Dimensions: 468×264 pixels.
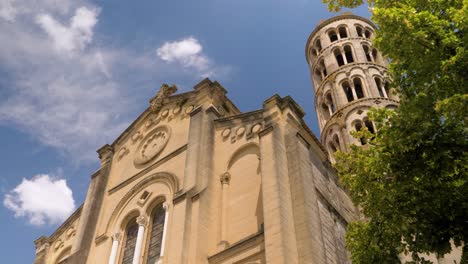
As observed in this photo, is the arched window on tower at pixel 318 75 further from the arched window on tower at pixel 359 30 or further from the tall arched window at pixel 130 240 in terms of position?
the tall arched window at pixel 130 240

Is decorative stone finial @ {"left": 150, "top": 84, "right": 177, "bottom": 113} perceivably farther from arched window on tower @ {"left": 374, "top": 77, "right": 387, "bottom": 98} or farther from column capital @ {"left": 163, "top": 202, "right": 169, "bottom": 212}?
arched window on tower @ {"left": 374, "top": 77, "right": 387, "bottom": 98}

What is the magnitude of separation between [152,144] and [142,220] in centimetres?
426

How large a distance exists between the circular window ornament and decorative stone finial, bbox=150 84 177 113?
1311mm

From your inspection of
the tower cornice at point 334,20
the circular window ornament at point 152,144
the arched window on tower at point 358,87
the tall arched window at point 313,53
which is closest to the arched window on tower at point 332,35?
the tower cornice at point 334,20

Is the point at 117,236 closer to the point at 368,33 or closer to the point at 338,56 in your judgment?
the point at 338,56

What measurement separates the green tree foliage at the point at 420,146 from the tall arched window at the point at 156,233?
8226mm

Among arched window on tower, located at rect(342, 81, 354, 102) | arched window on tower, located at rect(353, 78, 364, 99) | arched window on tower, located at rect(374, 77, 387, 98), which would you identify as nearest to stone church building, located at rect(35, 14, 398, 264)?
arched window on tower, located at rect(342, 81, 354, 102)

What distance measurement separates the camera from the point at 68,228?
2248 centimetres

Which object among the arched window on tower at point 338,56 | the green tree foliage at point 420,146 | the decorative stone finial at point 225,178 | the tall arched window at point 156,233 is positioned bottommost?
the green tree foliage at point 420,146

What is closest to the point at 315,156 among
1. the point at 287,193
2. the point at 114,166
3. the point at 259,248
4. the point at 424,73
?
the point at 287,193

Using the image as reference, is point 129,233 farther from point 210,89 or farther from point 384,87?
point 384,87

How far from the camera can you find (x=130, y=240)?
18422 mm

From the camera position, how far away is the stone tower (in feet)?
101

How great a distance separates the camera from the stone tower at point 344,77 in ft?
101
